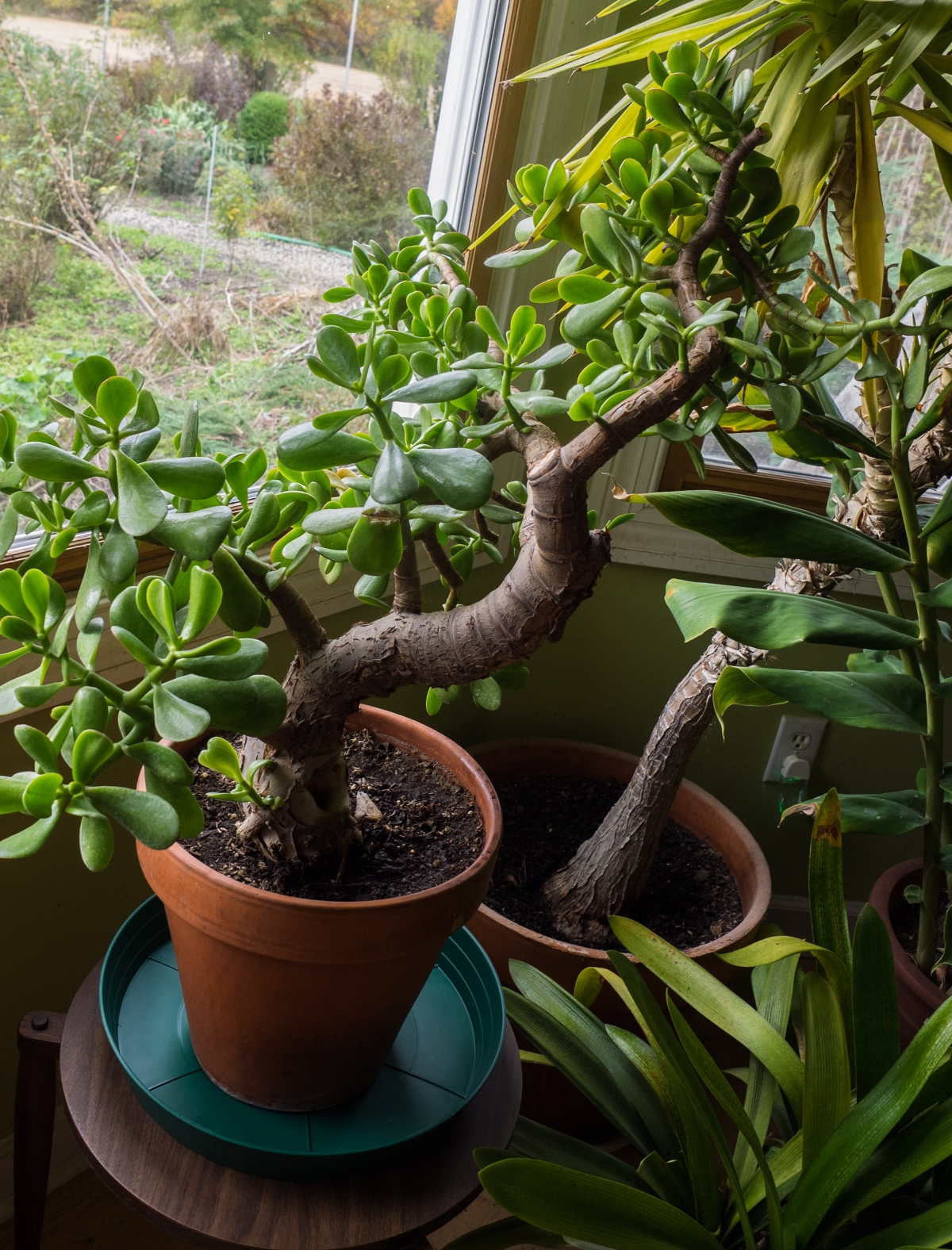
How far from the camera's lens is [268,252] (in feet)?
3.82

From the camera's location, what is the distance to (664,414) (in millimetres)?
620

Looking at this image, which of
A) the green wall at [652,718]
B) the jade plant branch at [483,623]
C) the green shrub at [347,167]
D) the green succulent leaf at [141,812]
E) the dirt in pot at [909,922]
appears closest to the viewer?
the green succulent leaf at [141,812]

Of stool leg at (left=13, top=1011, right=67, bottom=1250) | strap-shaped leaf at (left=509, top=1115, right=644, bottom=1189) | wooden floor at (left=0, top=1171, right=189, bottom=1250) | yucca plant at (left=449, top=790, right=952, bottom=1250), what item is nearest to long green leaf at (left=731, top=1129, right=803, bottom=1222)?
yucca plant at (left=449, top=790, right=952, bottom=1250)

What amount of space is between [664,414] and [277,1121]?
0.66 m

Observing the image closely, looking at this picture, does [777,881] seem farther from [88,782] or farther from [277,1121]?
[88,782]

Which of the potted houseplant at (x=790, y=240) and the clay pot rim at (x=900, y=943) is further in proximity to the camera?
the clay pot rim at (x=900, y=943)

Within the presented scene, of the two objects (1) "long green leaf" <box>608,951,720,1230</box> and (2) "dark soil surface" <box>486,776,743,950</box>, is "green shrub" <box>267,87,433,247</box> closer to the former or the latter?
(2) "dark soil surface" <box>486,776,743,950</box>

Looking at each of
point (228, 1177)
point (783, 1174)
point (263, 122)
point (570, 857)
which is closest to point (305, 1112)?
point (228, 1177)

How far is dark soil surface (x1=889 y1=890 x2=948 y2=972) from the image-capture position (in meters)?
1.29

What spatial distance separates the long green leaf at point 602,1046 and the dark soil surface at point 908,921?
0.51m

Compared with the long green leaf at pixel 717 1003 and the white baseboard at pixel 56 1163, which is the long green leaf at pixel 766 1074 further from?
the white baseboard at pixel 56 1163

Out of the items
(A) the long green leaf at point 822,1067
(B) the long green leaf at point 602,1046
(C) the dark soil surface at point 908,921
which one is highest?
(A) the long green leaf at point 822,1067

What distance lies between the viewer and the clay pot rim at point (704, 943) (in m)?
1.22

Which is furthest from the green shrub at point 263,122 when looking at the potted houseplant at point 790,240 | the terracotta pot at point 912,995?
the terracotta pot at point 912,995
